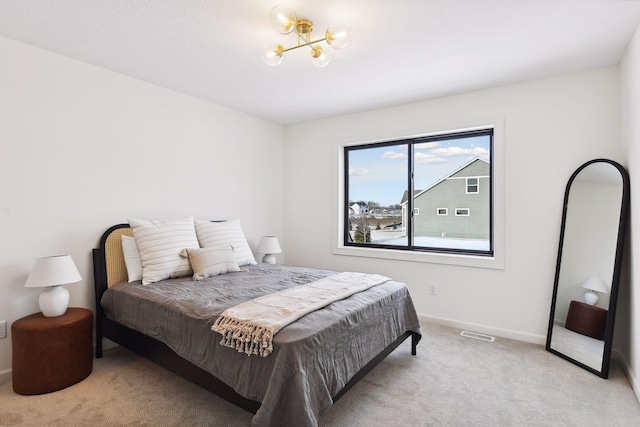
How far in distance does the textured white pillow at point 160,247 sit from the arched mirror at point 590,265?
10.6 ft

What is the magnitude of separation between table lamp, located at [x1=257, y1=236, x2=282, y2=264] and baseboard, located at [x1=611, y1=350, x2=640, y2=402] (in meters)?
3.22

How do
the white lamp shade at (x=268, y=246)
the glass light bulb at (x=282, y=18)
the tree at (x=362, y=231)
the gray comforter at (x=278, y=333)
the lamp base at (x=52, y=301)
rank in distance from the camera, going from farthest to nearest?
the tree at (x=362, y=231) → the white lamp shade at (x=268, y=246) → the lamp base at (x=52, y=301) → the glass light bulb at (x=282, y=18) → the gray comforter at (x=278, y=333)

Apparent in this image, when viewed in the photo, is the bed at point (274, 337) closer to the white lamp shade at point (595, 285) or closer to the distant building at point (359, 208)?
the white lamp shade at point (595, 285)

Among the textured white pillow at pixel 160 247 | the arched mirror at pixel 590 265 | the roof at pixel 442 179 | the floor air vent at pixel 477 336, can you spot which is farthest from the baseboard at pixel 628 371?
the textured white pillow at pixel 160 247

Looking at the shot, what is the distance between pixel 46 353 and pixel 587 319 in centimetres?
396

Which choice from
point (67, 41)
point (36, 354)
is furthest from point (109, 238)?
point (67, 41)

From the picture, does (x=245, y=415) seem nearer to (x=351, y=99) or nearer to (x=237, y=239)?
(x=237, y=239)

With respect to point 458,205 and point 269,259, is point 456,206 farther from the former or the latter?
point 269,259

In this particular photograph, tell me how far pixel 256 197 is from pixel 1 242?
97.9 inches

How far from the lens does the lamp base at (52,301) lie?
2312 millimetres

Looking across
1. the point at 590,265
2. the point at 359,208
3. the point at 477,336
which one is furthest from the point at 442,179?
the point at 477,336

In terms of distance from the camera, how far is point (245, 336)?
1734 mm

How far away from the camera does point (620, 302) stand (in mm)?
2691

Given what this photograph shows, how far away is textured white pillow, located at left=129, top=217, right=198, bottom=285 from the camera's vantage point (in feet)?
9.13
